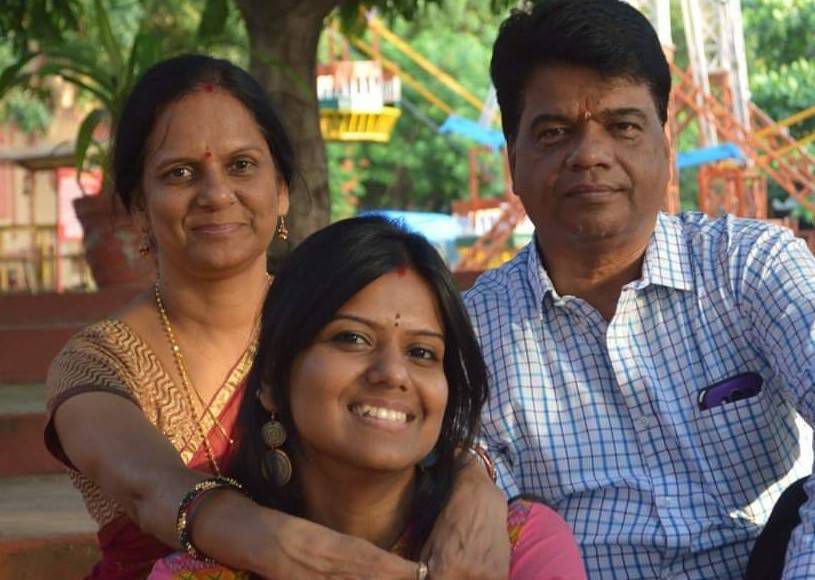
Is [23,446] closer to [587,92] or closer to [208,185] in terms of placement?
[208,185]

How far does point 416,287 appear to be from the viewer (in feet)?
8.25

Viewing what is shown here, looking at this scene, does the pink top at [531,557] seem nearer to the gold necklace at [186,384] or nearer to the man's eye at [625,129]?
the gold necklace at [186,384]

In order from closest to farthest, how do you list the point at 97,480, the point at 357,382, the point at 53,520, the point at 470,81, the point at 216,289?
1. the point at 357,382
2. the point at 97,480
3. the point at 216,289
4. the point at 53,520
5. the point at 470,81

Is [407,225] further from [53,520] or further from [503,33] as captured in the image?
[53,520]

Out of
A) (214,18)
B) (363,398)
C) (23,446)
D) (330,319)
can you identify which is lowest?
(23,446)

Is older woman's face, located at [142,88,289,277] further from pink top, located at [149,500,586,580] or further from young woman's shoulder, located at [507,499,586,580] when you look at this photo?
young woman's shoulder, located at [507,499,586,580]

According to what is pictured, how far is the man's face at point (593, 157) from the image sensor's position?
3.04 m

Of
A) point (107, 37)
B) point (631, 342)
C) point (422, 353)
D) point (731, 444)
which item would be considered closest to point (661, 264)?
point (631, 342)

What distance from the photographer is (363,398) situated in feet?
7.97

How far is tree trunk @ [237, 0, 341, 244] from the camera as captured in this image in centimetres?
686

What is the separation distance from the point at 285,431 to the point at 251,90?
1.05 m

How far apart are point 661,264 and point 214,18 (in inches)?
193

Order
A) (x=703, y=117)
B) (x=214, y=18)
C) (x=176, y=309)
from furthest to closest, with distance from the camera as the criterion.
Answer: (x=703, y=117), (x=214, y=18), (x=176, y=309)

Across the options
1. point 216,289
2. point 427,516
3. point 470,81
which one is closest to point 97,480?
point 216,289
